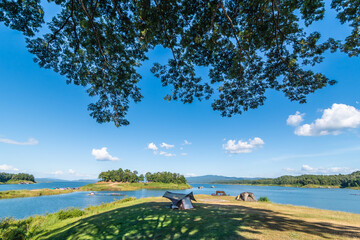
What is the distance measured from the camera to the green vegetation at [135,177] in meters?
116

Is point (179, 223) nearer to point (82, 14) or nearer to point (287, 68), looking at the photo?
point (287, 68)

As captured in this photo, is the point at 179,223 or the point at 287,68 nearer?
the point at 287,68

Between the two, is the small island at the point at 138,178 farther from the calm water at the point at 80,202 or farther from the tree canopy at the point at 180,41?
the tree canopy at the point at 180,41

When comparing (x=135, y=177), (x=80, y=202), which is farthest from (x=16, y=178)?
(x=80, y=202)

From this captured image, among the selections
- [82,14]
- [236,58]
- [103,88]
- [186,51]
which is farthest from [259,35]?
[103,88]

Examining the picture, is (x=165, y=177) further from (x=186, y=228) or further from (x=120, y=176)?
(x=186, y=228)

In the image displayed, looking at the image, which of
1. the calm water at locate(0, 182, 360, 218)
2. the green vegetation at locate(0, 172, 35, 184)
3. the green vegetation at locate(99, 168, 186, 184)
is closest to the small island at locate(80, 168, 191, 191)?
the green vegetation at locate(99, 168, 186, 184)

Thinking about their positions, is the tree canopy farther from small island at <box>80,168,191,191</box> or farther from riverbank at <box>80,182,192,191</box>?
small island at <box>80,168,191,191</box>

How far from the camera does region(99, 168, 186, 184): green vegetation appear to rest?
11581 centimetres

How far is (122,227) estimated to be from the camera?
8.80 meters

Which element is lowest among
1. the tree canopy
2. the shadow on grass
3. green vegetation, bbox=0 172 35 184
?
green vegetation, bbox=0 172 35 184

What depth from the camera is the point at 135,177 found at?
120 metres

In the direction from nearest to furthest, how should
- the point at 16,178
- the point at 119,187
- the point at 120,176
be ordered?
1. the point at 119,187
2. the point at 120,176
3. the point at 16,178

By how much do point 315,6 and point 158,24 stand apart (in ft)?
18.1
